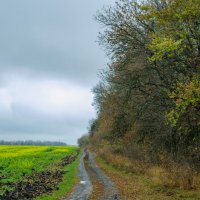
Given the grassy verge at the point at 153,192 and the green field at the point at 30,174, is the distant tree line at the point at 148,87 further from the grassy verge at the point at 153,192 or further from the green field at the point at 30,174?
the green field at the point at 30,174

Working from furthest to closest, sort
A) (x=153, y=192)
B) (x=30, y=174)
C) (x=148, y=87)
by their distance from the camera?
1. (x=30, y=174)
2. (x=148, y=87)
3. (x=153, y=192)

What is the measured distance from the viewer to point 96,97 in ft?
239

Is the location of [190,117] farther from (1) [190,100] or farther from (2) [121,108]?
(2) [121,108]

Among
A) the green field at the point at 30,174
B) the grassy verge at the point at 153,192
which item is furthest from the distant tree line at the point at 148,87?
the green field at the point at 30,174

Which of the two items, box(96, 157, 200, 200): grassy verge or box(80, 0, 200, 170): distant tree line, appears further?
box(80, 0, 200, 170): distant tree line

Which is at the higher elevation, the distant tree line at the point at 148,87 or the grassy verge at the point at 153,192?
the distant tree line at the point at 148,87

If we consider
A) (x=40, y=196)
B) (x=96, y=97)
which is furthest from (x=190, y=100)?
(x=96, y=97)

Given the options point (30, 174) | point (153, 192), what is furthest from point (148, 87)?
point (30, 174)

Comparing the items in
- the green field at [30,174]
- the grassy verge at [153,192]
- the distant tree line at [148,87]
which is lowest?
the grassy verge at [153,192]

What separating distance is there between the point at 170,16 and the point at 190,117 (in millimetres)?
7837

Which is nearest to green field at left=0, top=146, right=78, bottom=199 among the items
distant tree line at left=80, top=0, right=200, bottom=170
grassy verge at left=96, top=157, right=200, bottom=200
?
grassy verge at left=96, top=157, right=200, bottom=200

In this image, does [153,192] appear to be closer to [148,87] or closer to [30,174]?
[148,87]

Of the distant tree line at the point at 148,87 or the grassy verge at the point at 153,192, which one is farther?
the distant tree line at the point at 148,87

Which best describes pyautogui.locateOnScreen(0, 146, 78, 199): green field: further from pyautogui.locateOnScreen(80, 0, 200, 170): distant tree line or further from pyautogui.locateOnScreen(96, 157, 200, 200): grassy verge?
pyautogui.locateOnScreen(80, 0, 200, 170): distant tree line
